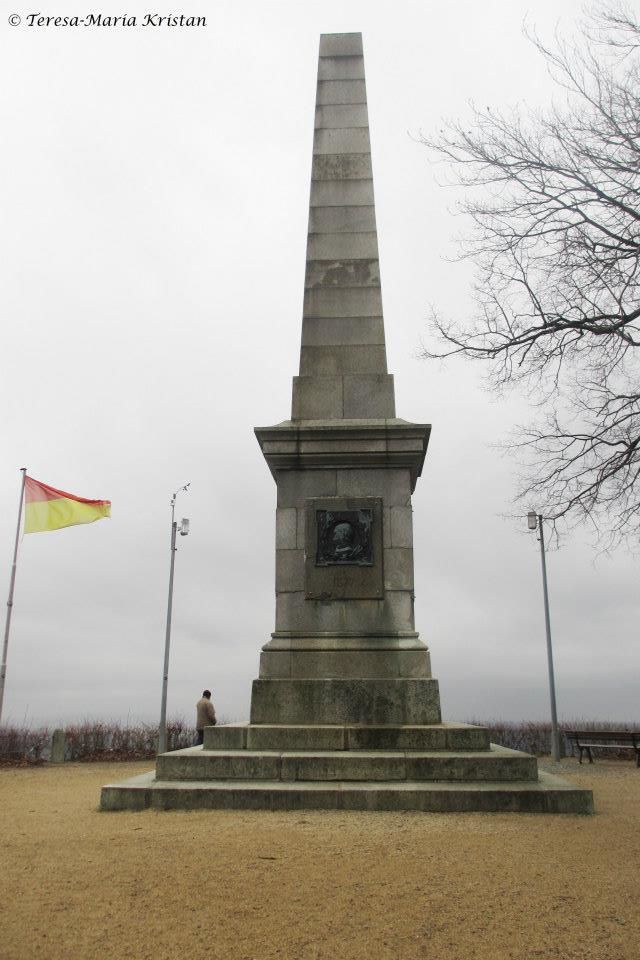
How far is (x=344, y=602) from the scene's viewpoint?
1009cm

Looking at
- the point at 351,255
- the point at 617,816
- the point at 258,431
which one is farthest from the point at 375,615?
the point at 351,255

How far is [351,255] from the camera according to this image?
11961 mm

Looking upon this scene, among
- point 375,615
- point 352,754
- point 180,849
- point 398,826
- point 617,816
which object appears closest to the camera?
point 180,849

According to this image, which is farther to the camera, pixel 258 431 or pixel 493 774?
pixel 258 431

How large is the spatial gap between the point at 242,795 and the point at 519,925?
12.5 feet

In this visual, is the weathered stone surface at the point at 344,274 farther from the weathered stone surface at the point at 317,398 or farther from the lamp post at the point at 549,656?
the lamp post at the point at 549,656

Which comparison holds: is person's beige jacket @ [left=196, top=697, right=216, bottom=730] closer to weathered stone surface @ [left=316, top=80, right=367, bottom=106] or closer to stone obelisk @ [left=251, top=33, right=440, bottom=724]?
stone obelisk @ [left=251, top=33, right=440, bottom=724]

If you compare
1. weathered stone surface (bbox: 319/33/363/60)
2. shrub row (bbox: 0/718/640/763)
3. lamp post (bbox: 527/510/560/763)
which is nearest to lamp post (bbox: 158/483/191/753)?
shrub row (bbox: 0/718/640/763)

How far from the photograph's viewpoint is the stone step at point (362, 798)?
25.0 ft

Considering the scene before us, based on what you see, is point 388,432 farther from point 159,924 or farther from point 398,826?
point 159,924

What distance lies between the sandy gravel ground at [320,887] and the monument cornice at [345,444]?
460 centimetres

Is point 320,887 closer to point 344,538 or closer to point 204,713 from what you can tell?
point 344,538

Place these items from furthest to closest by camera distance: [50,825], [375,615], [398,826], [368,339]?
[368,339] < [375,615] < [50,825] < [398,826]

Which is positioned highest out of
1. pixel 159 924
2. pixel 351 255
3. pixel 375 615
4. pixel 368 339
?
pixel 351 255
